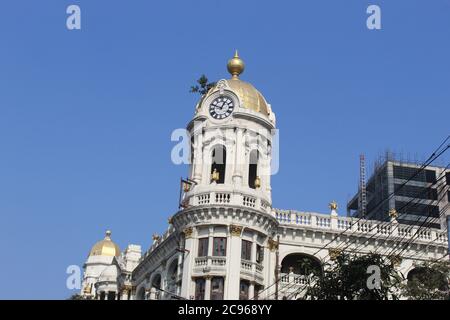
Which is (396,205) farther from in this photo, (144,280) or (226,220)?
(226,220)

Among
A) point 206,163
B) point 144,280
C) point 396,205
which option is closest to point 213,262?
point 206,163

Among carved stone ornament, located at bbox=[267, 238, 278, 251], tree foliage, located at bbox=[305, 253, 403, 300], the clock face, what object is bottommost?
tree foliage, located at bbox=[305, 253, 403, 300]

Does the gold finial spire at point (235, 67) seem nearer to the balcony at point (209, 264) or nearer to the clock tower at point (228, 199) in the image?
the clock tower at point (228, 199)

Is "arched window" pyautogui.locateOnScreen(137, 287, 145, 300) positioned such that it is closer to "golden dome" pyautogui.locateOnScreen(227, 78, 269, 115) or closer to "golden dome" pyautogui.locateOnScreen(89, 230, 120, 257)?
"golden dome" pyautogui.locateOnScreen(227, 78, 269, 115)

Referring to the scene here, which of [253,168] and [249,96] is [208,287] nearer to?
[253,168]

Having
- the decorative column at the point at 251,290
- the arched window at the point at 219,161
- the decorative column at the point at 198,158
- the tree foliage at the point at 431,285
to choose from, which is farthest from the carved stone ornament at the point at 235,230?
the tree foliage at the point at 431,285

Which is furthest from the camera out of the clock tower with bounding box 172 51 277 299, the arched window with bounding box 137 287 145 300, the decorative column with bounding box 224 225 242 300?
the arched window with bounding box 137 287 145 300

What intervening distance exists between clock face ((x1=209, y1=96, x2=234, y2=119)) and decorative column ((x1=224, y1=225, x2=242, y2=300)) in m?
10.2

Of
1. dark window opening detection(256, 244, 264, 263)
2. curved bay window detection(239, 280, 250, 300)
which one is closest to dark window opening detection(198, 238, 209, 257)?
curved bay window detection(239, 280, 250, 300)

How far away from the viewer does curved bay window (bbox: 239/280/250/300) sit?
60.1 meters

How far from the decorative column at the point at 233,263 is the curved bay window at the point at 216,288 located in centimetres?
60

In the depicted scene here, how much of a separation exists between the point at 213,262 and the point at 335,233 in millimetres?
10799
